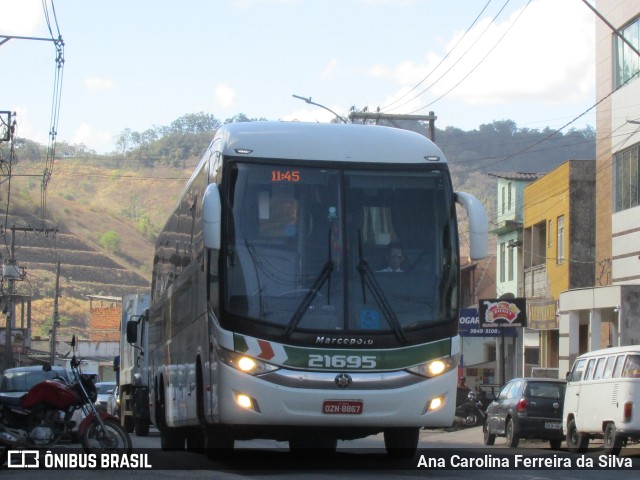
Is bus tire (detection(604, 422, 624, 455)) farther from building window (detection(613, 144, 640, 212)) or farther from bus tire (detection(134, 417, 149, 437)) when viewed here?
building window (detection(613, 144, 640, 212))

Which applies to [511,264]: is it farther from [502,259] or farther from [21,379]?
[21,379]

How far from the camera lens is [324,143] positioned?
1366cm

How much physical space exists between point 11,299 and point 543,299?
2838cm

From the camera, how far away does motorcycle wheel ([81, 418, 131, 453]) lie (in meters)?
15.1

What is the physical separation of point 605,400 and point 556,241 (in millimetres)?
24499

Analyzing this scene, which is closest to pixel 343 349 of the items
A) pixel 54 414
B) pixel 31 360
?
pixel 54 414

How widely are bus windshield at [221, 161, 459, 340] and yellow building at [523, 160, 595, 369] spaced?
29207 millimetres

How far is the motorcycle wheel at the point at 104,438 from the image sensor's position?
15.1m

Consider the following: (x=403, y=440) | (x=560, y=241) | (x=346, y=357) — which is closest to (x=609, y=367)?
(x=403, y=440)

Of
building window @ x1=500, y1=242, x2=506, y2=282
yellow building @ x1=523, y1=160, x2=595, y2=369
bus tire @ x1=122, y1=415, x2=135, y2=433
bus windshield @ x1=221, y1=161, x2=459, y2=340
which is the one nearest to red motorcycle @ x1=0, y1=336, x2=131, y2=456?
bus windshield @ x1=221, y1=161, x2=459, y2=340

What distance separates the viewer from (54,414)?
16.2 m

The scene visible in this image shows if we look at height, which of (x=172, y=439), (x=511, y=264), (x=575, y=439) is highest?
(x=511, y=264)

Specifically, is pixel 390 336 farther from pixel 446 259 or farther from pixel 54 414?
pixel 54 414

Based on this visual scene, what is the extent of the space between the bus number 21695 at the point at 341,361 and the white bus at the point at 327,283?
0.05 ft
